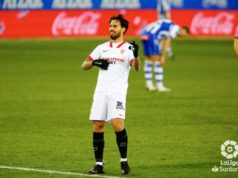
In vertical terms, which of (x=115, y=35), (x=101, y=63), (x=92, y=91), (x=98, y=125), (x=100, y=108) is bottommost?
(x=98, y=125)

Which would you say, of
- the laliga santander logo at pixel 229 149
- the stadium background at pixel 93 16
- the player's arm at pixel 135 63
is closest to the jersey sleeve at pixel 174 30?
the laliga santander logo at pixel 229 149

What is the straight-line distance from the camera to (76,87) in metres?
24.7

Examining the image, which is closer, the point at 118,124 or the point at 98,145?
the point at 118,124

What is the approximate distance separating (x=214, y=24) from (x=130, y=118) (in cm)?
2699

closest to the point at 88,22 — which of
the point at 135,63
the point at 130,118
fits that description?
the point at 130,118

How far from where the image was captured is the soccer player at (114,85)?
11680mm

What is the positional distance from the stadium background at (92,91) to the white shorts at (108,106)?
0.85 meters

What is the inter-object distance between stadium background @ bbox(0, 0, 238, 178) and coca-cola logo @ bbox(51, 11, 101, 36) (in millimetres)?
52

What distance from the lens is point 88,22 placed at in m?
42.5

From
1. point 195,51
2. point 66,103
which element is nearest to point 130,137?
point 66,103

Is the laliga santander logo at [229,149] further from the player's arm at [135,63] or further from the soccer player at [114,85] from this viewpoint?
the player's arm at [135,63]

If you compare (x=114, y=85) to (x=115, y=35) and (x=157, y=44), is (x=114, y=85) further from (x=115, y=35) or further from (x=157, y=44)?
(x=157, y=44)

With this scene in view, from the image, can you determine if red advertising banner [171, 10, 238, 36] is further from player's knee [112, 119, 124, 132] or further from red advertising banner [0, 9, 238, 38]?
player's knee [112, 119, 124, 132]

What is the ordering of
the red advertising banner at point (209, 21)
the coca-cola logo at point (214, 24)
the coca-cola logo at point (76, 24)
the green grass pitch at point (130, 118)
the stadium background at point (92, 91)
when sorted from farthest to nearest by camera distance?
the coca-cola logo at point (214, 24), the red advertising banner at point (209, 21), the coca-cola logo at point (76, 24), the stadium background at point (92, 91), the green grass pitch at point (130, 118)
